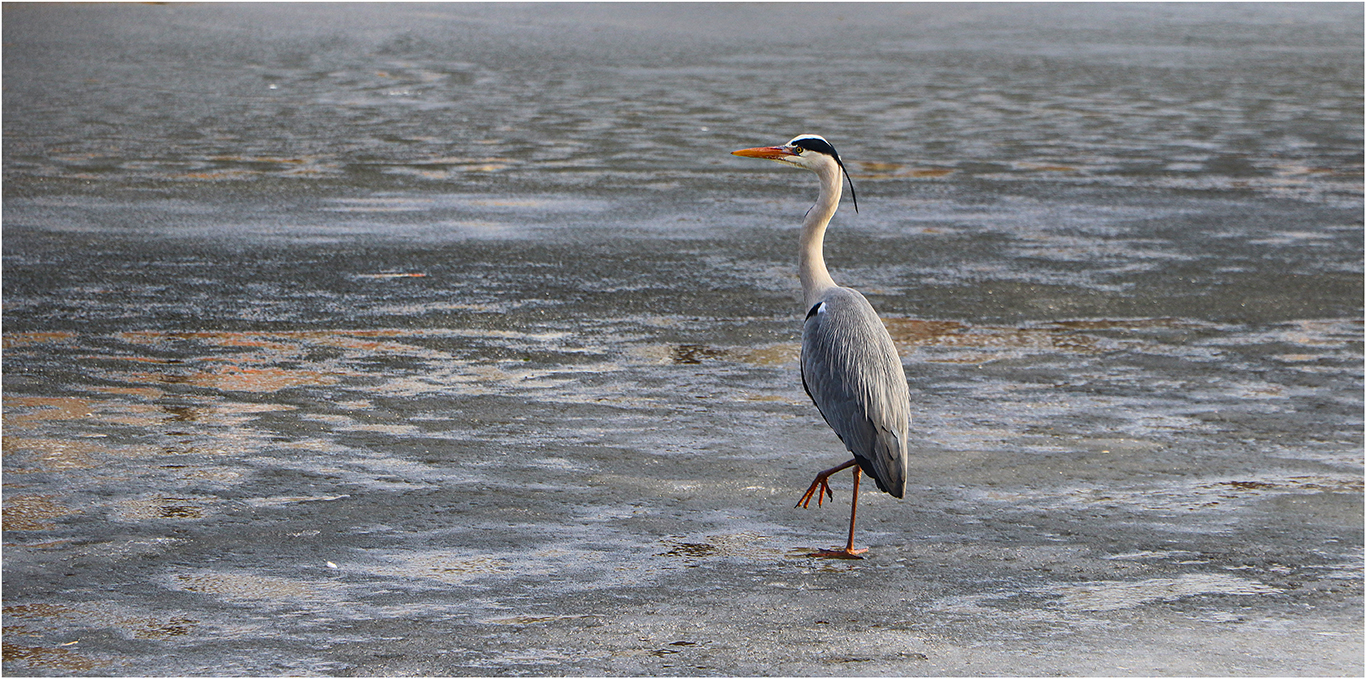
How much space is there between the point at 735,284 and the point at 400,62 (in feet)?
65.7

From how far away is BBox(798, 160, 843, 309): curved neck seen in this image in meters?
7.24

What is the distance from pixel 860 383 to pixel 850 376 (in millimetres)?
Answer: 67

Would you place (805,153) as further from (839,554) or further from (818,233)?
(839,554)

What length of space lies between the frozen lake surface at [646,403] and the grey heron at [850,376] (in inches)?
13.6

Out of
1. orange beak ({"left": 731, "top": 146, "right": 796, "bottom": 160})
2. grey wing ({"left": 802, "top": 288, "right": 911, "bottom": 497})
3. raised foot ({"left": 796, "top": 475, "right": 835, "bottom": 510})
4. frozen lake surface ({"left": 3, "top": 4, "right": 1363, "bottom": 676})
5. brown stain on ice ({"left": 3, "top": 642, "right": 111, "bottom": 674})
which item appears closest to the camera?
brown stain on ice ({"left": 3, "top": 642, "right": 111, "bottom": 674})

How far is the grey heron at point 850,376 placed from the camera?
632 cm

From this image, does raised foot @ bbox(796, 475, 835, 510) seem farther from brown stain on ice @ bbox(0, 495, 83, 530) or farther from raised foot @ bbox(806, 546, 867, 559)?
brown stain on ice @ bbox(0, 495, 83, 530)

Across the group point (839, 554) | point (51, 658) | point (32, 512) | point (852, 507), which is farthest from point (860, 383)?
point (32, 512)

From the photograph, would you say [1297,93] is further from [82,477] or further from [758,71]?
[82,477]

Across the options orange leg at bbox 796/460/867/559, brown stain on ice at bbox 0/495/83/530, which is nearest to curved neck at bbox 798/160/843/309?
orange leg at bbox 796/460/867/559

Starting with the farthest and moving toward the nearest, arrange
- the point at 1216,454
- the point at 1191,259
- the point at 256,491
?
the point at 1191,259
the point at 1216,454
the point at 256,491

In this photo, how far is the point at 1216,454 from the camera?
7844mm

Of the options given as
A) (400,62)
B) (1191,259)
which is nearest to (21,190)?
(1191,259)

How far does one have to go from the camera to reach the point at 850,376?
21.4 feet
